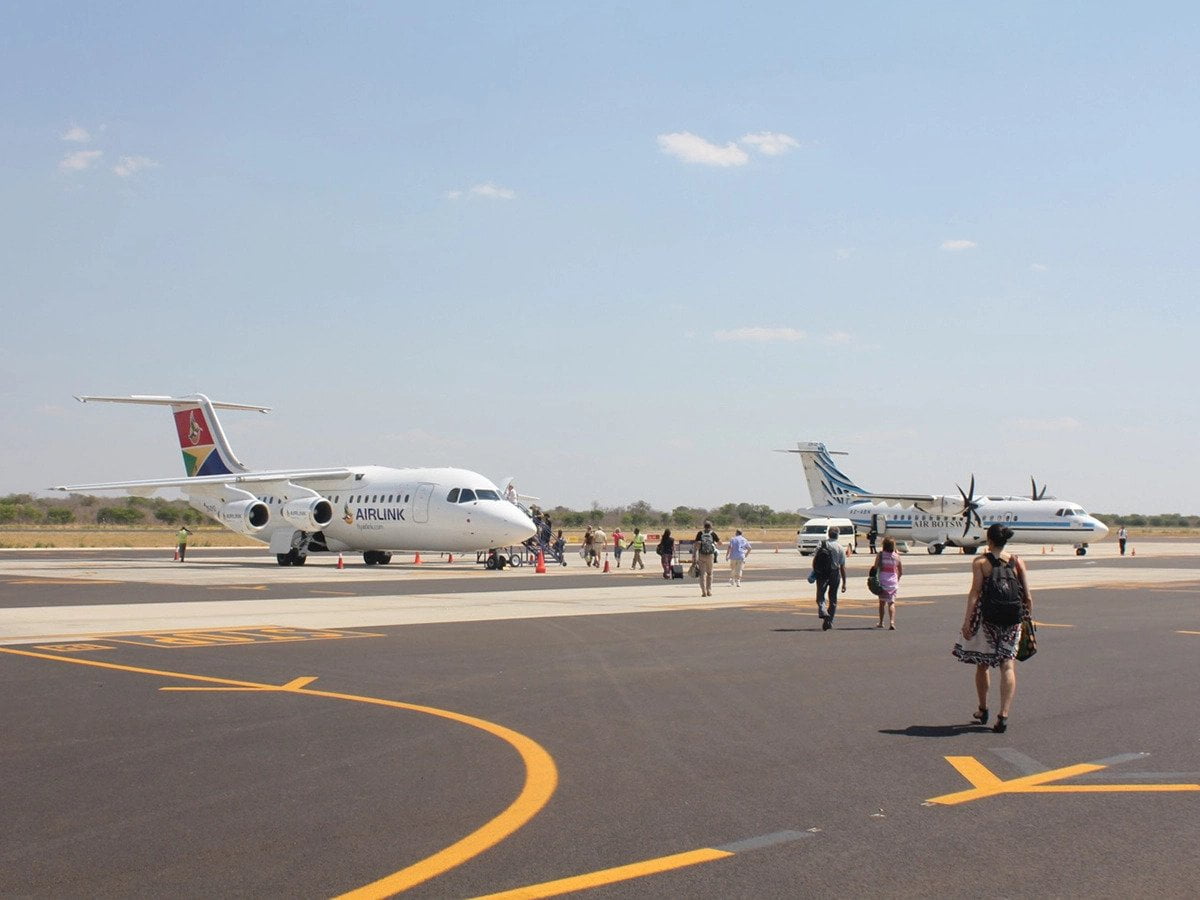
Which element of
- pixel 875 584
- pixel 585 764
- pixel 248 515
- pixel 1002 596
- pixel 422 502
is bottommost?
pixel 585 764

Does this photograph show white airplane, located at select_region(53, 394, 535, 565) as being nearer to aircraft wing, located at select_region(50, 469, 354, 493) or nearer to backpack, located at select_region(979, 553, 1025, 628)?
aircraft wing, located at select_region(50, 469, 354, 493)

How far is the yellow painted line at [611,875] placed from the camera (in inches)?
228

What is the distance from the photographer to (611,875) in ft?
20.1

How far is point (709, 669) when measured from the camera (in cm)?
1469

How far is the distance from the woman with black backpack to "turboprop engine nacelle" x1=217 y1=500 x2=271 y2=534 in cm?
3794

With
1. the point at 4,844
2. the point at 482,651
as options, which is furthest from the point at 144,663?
the point at 4,844

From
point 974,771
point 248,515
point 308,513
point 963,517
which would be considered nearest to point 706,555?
point 974,771

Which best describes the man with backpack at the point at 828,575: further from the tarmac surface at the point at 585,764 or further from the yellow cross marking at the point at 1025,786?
the yellow cross marking at the point at 1025,786

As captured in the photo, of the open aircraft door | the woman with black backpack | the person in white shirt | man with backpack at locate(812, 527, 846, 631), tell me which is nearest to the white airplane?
the open aircraft door

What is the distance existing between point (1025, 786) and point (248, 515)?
40181 millimetres

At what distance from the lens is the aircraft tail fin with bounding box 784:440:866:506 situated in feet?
268

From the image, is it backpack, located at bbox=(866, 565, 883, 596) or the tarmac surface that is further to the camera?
backpack, located at bbox=(866, 565, 883, 596)

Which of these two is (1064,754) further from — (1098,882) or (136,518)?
(136,518)

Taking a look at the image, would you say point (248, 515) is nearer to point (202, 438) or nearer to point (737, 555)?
point (202, 438)
